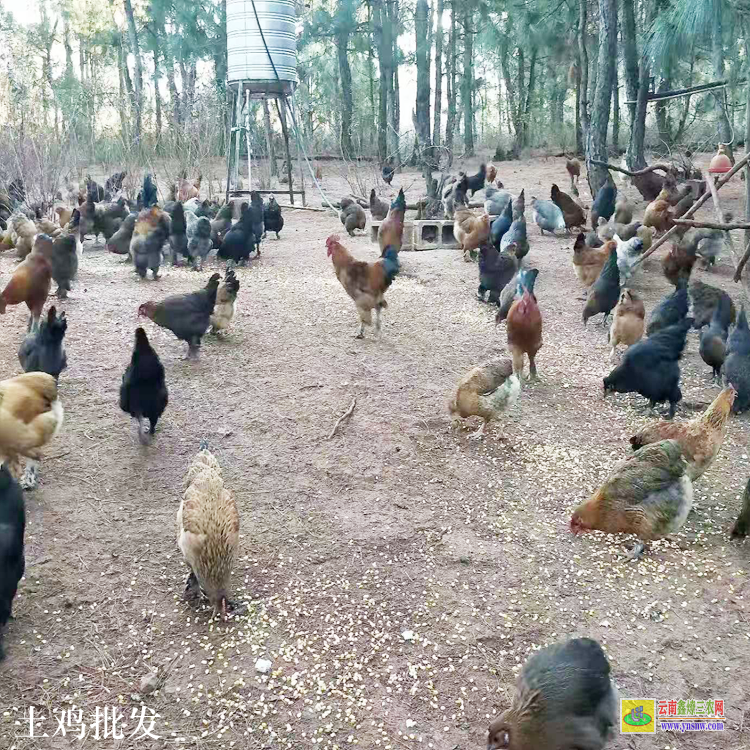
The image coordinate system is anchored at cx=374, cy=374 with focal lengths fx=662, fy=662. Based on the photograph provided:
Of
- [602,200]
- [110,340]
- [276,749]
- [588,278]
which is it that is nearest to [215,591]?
[276,749]

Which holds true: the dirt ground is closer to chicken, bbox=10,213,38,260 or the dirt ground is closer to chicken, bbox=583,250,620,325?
chicken, bbox=583,250,620,325

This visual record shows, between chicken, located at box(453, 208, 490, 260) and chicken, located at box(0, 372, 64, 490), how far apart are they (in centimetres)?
753

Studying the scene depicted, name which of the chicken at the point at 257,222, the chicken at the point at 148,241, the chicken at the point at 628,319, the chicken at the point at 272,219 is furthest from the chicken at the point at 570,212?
the chicken at the point at 148,241

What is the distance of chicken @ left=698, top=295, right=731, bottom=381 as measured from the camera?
631cm

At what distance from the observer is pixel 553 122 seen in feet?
86.5

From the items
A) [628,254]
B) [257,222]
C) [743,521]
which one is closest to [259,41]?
[257,222]

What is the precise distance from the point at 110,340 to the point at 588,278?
6160mm

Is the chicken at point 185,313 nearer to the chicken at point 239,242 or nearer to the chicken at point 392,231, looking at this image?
the chicken at point 239,242

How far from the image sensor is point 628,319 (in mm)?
6695

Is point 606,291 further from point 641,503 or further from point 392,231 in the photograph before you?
point 392,231

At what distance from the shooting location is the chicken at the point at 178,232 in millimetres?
10508

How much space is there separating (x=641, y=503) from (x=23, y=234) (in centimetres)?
990

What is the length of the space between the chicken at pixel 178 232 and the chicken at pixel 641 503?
833cm

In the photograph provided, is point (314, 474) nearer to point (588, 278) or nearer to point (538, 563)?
point (538, 563)
